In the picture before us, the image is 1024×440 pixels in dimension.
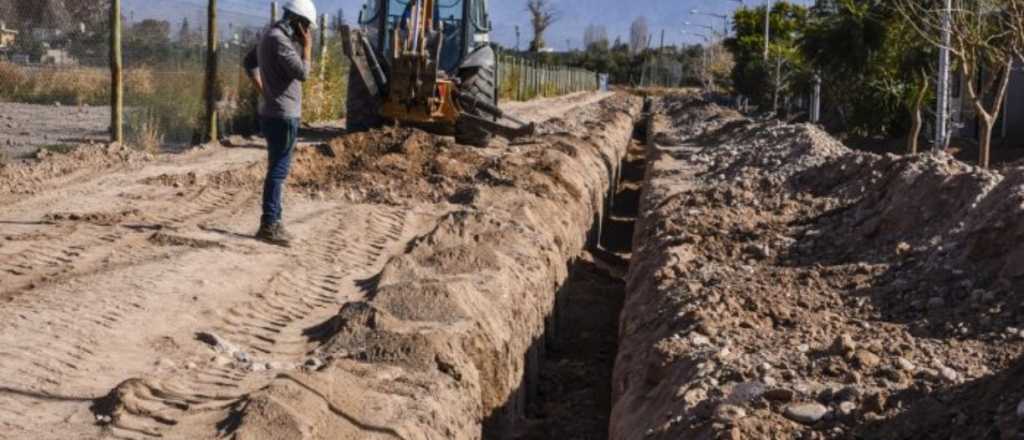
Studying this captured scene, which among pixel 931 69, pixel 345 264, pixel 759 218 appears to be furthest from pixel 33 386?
pixel 931 69

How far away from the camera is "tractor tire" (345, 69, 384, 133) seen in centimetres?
1844

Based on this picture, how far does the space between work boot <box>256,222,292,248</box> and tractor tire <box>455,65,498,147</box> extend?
8.33 meters

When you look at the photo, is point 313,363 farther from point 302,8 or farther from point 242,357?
point 302,8

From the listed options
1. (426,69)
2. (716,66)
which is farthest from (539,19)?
(426,69)

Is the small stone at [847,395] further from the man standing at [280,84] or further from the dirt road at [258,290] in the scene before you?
the man standing at [280,84]

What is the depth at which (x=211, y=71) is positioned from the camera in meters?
18.5

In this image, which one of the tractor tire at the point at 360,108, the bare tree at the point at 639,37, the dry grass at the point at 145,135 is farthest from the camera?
the bare tree at the point at 639,37

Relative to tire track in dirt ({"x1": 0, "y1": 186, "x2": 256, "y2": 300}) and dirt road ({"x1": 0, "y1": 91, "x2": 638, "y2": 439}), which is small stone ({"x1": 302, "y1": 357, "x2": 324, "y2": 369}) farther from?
tire track in dirt ({"x1": 0, "y1": 186, "x2": 256, "y2": 300})

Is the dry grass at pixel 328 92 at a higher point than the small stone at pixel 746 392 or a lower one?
higher

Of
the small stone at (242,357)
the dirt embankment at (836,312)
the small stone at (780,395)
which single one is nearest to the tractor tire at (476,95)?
the dirt embankment at (836,312)

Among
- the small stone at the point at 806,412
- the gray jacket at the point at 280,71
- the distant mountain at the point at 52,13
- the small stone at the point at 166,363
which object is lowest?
the small stone at the point at 166,363

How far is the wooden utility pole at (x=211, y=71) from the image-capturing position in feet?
60.5

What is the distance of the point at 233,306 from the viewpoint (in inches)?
317

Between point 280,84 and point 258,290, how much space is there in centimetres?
191
